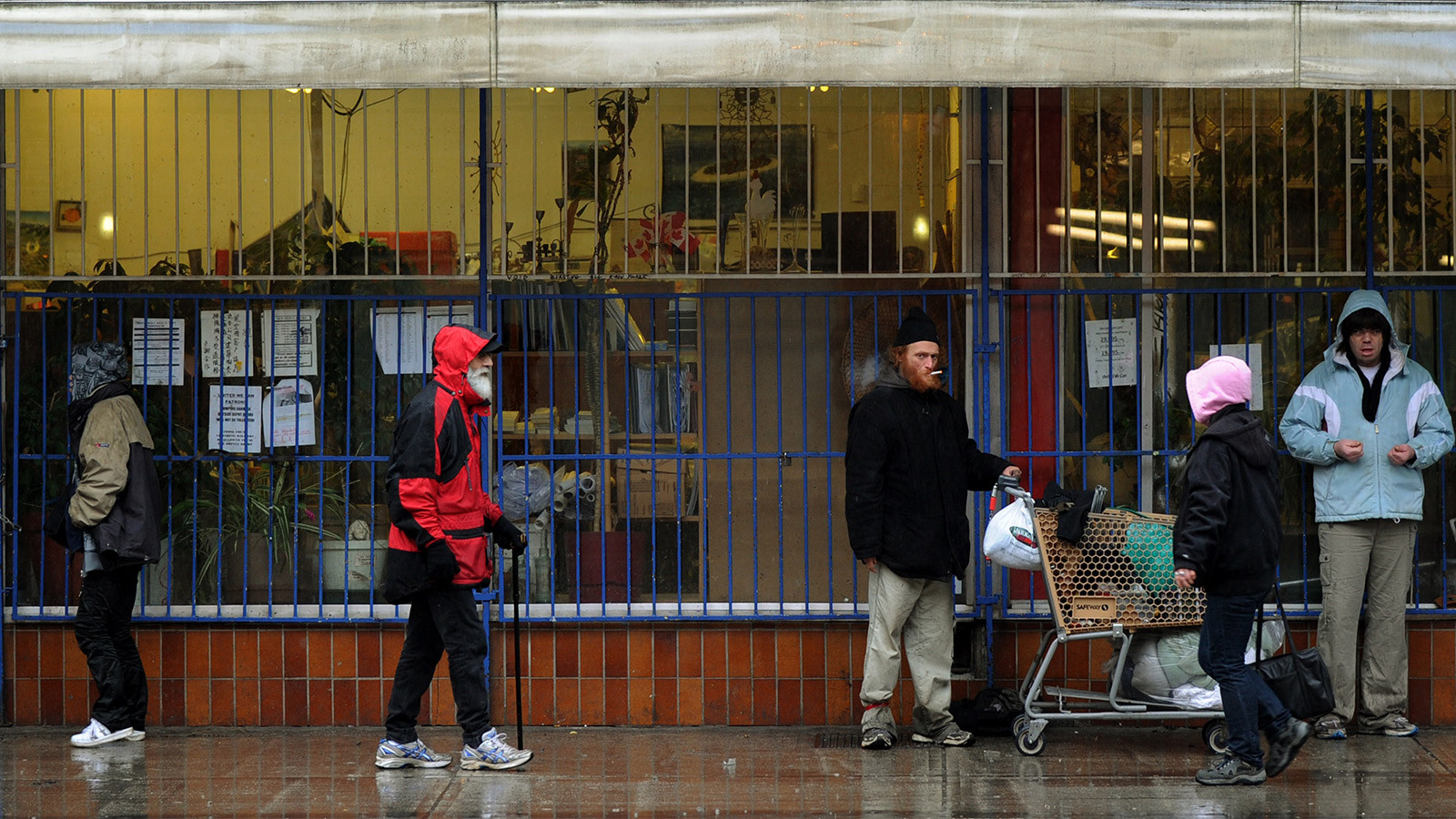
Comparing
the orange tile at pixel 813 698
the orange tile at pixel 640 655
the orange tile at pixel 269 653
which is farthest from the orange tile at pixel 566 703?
the orange tile at pixel 269 653

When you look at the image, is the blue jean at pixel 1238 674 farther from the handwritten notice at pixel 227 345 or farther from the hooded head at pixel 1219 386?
the handwritten notice at pixel 227 345

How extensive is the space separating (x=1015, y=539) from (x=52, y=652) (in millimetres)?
4641

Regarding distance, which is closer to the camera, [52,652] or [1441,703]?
[1441,703]

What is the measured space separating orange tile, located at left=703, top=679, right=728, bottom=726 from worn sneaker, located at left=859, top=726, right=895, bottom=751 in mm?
790

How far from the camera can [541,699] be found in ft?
24.7

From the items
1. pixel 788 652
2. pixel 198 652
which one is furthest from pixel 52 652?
pixel 788 652

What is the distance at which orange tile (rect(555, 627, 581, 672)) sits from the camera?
752 cm

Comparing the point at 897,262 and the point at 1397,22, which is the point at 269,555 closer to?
the point at 897,262

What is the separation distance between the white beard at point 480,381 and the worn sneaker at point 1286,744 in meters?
3.58

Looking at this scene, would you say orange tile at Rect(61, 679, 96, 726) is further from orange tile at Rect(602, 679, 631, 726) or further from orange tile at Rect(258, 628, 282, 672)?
orange tile at Rect(602, 679, 631, 726)

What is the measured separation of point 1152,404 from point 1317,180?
4.49 feet

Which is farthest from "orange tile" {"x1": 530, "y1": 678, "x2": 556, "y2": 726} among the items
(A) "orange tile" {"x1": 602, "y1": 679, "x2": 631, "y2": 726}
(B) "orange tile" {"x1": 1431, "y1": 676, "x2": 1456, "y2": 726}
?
(B) "orange tile" {"x1": 1431, "y1": 676, "x2": 1456, "y2": 726}

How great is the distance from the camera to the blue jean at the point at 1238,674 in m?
6.17

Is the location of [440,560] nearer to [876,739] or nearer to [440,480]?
[440,480]
